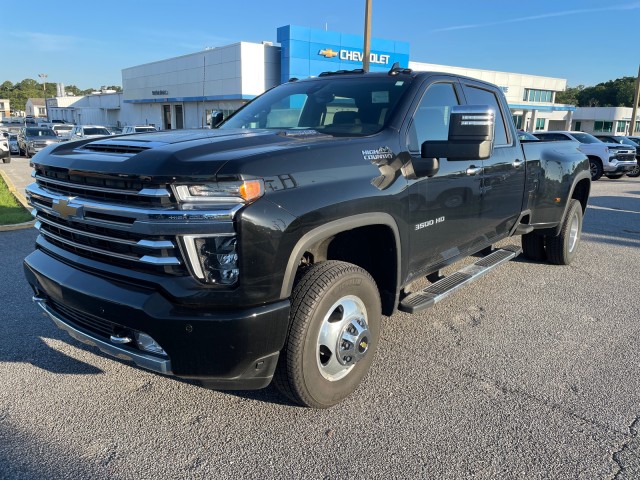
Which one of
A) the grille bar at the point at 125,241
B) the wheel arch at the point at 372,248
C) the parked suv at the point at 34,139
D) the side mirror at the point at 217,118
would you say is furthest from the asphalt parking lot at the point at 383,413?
the parked suv at the point at 34,139

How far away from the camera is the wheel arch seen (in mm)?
2928

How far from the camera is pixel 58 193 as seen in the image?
9.57 ft

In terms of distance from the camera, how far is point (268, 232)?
236 cm

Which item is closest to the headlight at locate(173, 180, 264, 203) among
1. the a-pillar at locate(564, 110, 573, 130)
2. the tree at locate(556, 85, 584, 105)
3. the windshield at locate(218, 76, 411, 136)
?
the windshield at locate(218, 76, 411, 136)

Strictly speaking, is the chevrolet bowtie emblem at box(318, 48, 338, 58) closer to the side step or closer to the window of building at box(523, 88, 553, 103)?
the window of building at box(523, 88, 553, 103)

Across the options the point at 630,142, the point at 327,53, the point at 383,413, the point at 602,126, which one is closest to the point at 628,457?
the point at 383,413

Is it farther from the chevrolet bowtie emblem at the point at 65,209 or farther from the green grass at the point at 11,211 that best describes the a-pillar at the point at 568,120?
the chevrolet bowtie emblem at the point at 65,209

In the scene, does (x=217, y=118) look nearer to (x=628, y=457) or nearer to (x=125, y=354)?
(x=125, y=354)

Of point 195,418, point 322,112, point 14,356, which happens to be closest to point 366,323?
point 195,418

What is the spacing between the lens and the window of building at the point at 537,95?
55906mm

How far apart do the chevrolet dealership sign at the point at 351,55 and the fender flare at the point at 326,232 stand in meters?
33.3

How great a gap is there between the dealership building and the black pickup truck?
18.0 m

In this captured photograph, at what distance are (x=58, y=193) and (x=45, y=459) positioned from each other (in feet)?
4.68

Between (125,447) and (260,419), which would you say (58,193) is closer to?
(125,447)
